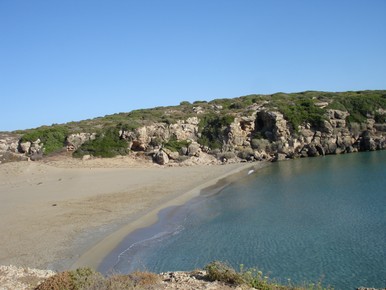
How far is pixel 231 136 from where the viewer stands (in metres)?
53.2

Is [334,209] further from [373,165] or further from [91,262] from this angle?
[373,165]

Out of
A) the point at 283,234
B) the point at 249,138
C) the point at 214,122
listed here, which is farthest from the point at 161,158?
the point at 283,234

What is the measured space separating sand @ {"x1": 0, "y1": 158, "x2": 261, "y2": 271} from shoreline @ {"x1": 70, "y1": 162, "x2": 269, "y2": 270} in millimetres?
43

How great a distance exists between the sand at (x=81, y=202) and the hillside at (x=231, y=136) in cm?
410

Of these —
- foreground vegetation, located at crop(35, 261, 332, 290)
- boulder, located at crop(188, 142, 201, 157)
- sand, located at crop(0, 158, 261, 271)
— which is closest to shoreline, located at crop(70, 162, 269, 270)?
sand, located at crop(0, 158, 261, 271)

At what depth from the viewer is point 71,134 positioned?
168ft

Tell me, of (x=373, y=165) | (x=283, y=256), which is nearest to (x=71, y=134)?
(x=373, y=165)

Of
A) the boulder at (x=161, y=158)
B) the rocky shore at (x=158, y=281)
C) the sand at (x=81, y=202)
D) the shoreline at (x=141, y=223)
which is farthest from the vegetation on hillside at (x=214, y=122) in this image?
the rocky shore at (x=158, y=281)

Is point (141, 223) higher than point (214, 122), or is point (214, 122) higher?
point (214, 122)

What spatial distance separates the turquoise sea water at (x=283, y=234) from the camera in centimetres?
1434

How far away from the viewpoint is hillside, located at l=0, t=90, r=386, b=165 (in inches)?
1948

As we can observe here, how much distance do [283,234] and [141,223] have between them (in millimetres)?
8171

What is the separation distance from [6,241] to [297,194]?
19419mm

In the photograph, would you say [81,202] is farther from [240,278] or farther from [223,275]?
[240,278]
